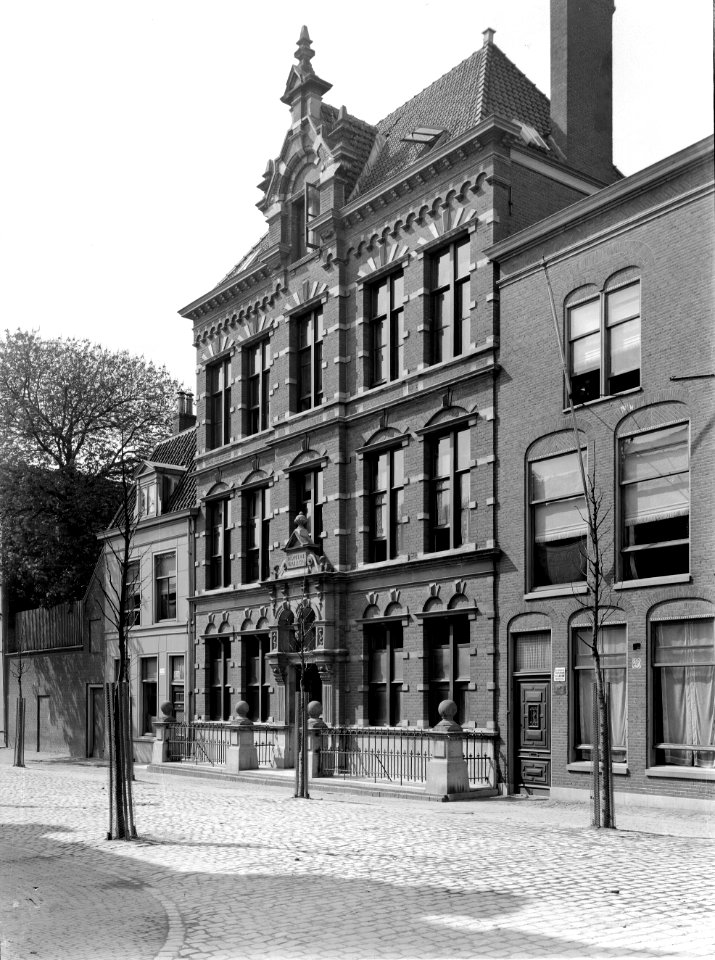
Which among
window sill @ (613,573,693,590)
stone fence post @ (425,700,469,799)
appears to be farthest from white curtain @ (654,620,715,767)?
stone fence post @ (425,700,469,799)

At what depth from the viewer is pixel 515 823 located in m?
17.2

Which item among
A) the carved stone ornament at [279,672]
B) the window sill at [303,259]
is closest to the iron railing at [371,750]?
the carved stone ornament at [279,672]

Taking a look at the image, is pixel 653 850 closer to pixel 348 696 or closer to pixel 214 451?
pixel 348 696

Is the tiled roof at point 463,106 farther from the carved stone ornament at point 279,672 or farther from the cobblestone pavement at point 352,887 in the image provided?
the cobblestone pavement at point 352,887

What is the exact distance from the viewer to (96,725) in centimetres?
4106

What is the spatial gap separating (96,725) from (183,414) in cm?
1268

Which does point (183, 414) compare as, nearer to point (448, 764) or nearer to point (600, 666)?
point (448, 764)

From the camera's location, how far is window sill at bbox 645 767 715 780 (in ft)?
61.7

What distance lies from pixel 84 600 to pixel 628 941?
1425 inches

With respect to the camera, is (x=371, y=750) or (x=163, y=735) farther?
(x=163, y=735)

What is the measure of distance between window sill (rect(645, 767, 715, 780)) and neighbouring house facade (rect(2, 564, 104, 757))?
2451 cm

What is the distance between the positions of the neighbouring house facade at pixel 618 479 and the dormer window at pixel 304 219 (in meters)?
8.48

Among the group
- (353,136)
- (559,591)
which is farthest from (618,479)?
(353,136)

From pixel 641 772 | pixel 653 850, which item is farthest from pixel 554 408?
pixel 653 850
